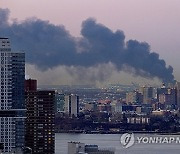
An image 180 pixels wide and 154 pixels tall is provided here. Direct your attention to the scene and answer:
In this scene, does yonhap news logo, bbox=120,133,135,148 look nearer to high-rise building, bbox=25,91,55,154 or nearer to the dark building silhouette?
high-rise building, bbox=25,91,55,154

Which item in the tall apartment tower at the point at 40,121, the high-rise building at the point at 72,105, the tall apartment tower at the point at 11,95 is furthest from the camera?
the high-rise building at the point at 72,105

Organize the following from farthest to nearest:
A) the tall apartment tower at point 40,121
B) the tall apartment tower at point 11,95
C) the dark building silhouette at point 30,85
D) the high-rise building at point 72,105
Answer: the high-rise building at point 72,105 → the dark building silhouette at point 30,85 → the tall apartment tower at point 40,121 → the tall apartment tower at point 11,95

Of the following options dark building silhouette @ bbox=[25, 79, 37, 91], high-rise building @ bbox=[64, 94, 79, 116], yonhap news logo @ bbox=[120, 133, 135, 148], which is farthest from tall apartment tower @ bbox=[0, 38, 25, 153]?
high-rise building @ bbox=[64, 94, 79, 116]

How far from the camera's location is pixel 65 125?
2678 cm

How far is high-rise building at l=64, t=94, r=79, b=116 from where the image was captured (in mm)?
26386

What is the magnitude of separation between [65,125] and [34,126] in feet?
33.0

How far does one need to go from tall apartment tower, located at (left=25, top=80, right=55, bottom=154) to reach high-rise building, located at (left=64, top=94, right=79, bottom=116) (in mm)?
8400

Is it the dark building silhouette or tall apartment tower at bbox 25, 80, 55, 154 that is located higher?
the dark building silhouette

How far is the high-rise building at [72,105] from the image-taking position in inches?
1039

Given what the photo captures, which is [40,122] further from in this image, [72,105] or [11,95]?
[72,105]

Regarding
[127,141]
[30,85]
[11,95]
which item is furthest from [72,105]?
[127,141]

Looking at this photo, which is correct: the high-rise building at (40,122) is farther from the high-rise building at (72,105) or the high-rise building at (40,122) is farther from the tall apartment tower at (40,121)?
the high-rise building at (72,105)

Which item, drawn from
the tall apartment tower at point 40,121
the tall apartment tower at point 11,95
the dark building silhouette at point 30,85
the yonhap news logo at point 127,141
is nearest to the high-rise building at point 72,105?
A: the dark building silhouette at point 30,85

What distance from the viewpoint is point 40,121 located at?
16844mm
